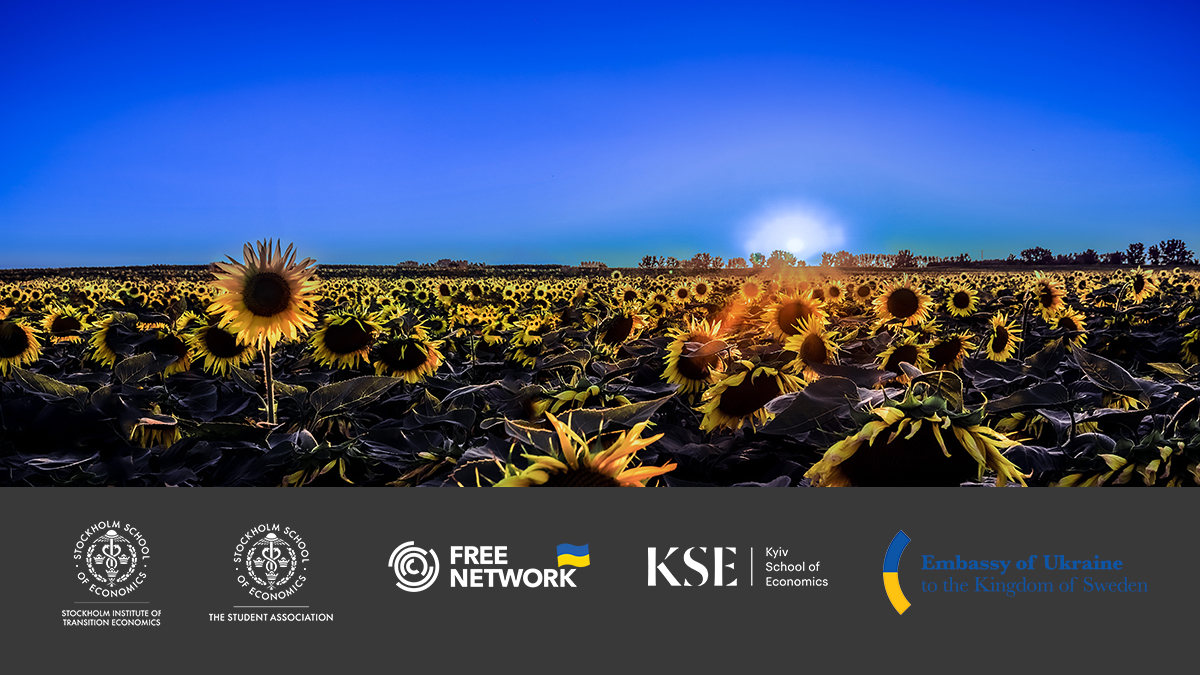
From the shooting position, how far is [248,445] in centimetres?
222

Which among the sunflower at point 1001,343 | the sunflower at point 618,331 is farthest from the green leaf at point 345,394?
the sunflower at point 1001,343

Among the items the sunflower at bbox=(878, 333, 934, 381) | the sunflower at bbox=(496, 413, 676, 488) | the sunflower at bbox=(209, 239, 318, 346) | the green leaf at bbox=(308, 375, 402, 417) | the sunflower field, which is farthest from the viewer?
the sunflower at bbox=(878, 333, 934, 381)

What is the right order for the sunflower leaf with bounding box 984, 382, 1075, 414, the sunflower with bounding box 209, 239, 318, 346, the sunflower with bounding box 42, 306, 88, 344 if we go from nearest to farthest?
1. the sunflower leaf with bounding box 984, 382, 1075, 414
2. the sunflower with bounding box 209, 239, 318, 346
3. the sunflower with bounding box 42, 306, 88, 344

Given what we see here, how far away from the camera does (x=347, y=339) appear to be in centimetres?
393
